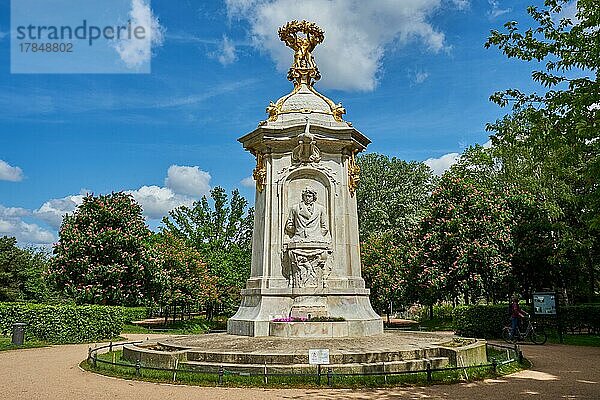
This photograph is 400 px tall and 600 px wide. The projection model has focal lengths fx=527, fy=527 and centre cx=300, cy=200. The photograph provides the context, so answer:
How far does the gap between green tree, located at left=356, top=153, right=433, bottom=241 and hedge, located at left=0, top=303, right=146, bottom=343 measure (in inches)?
1149

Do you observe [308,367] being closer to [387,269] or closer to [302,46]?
[302,46]

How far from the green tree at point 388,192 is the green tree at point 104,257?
24.2 m

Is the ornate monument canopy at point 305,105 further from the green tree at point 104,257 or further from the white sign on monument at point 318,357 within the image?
the green tree at point 104,257

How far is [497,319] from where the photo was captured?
2298 cm

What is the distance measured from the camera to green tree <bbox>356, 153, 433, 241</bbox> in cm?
4950

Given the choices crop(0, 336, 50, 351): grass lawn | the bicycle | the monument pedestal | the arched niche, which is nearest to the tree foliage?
crop(0, 336, 50, 351): grass lawn

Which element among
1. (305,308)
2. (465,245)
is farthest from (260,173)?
(465,245)

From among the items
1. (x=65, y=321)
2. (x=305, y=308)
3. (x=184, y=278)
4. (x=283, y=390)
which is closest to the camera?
(x=283, y=390)

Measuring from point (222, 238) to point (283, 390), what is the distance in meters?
46.9

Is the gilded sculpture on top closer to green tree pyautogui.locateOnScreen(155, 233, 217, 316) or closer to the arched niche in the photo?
the arched niche

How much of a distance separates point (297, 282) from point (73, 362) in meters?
6.65

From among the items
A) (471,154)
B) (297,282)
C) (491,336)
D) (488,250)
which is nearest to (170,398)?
(297,282)

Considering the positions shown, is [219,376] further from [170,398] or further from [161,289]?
[161,289]

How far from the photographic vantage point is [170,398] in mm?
8969
